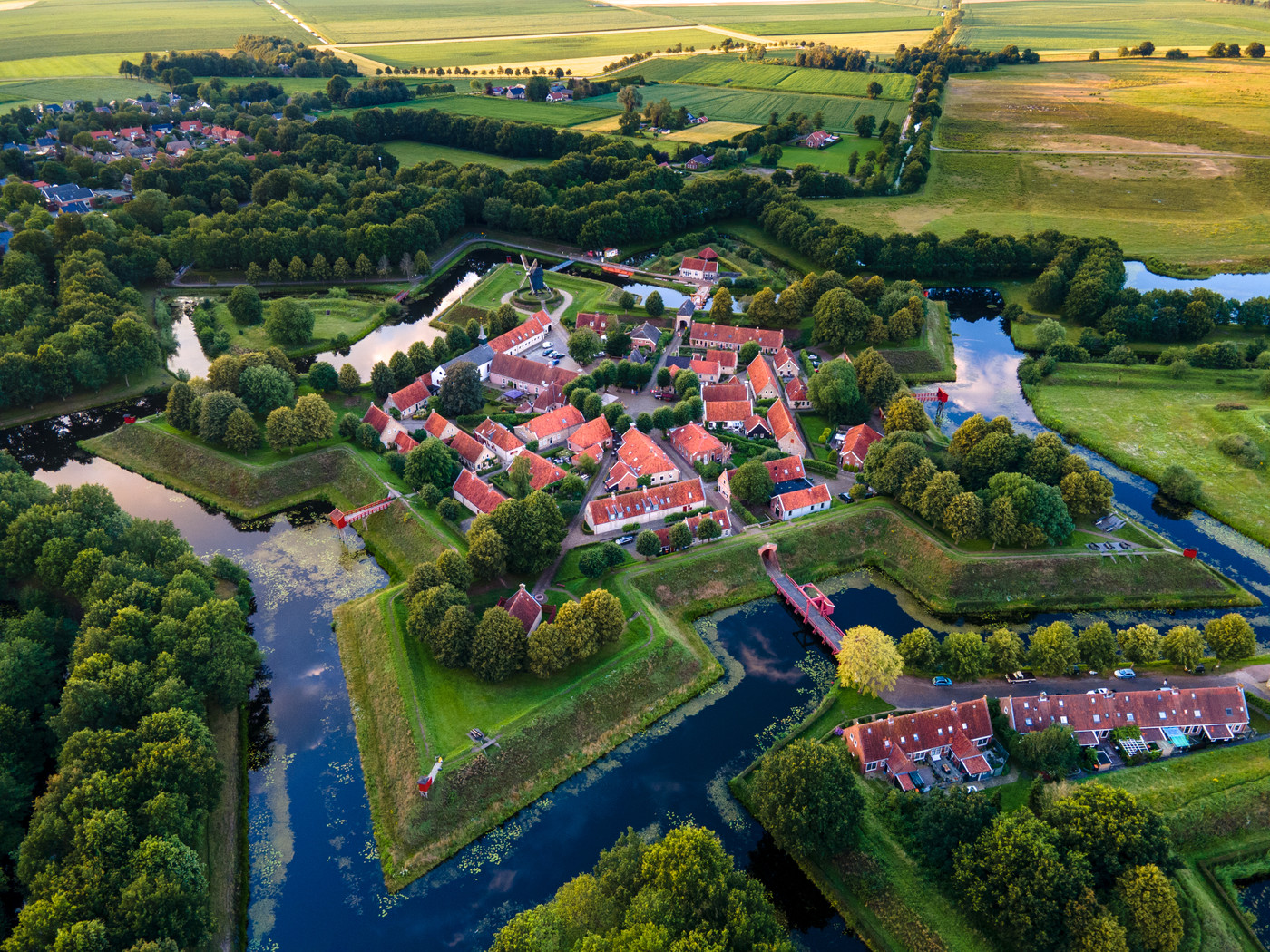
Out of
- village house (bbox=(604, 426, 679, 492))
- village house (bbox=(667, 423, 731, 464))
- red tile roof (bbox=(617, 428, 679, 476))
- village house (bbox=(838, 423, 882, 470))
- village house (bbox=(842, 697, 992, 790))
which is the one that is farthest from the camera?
village house (bbox=(667, 423, 731, 464))

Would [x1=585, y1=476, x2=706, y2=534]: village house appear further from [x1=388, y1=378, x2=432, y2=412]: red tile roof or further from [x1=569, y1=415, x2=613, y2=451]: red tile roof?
[x1=388, y1=378, x2=432, y2=412]: red tile roof

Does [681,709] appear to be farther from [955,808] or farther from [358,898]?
[358,898]

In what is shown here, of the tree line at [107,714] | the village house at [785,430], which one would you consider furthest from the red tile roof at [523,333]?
the tree line at [107,714]

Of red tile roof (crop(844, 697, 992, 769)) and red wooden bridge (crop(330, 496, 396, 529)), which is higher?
red wooden bridge (crop(330, 496, 396, 529))

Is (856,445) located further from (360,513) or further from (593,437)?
(360,513)

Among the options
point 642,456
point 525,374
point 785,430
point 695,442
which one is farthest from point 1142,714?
point 525,374

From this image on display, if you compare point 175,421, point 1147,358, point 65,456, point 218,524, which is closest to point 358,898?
point 218,524

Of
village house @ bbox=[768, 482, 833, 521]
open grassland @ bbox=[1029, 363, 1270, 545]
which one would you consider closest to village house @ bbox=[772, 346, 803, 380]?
village house @ bbox=[768, 482, 833, 521]
